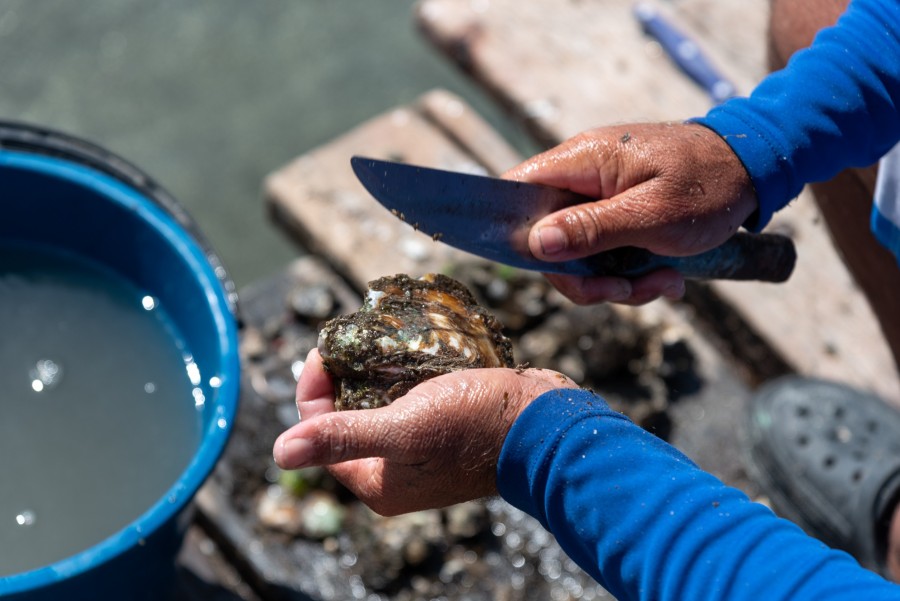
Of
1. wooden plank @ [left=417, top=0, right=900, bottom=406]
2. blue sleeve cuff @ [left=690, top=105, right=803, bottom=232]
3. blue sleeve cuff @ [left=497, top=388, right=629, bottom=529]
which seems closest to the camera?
blue sleeve cuff @ [left=497, top=388, right=629, bottom=529]

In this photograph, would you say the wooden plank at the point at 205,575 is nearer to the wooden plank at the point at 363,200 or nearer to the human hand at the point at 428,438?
the wooden plank at the point at 363,200

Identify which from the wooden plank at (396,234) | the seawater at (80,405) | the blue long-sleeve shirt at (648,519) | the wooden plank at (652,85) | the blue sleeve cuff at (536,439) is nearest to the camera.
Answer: the blue long-sleeve shirt at (648,519)

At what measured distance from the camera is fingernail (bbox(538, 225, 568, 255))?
1.59 meters

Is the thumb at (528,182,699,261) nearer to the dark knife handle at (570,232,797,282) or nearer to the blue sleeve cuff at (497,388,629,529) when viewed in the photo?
the dark knife handle at (570,232,797,282)

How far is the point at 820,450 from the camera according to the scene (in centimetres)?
261

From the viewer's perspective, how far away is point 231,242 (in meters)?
3.55

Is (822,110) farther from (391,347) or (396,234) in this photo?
(396,234)

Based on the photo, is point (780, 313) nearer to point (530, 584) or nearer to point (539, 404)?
point (530, 584)

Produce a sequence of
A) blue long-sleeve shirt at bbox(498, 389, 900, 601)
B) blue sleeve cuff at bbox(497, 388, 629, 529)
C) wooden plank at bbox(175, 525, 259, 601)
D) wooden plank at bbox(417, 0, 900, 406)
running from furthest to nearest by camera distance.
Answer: wooden plank at bbox(417, 0, 900, 406)
wooden plank at bbox(175, 525, 259, 601)
blue sleeve cuff at bbox(497, 388, 629, 529)
blue long-sleeve shirt at bbox(498, 389, 900, 601)

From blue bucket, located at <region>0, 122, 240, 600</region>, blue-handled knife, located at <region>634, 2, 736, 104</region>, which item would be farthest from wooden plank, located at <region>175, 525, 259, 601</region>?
blue-handled knife, located at <region>634, 2, 736, 104</region>

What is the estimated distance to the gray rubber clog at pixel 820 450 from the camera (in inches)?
99.9

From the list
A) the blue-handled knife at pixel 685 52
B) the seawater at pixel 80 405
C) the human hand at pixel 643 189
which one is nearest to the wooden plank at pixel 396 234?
the blue-handled knife at pixel 685 52

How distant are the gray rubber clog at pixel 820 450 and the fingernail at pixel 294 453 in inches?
63.6

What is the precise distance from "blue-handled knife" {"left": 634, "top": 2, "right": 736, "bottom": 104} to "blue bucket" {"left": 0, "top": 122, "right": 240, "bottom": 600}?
189 centimetres
